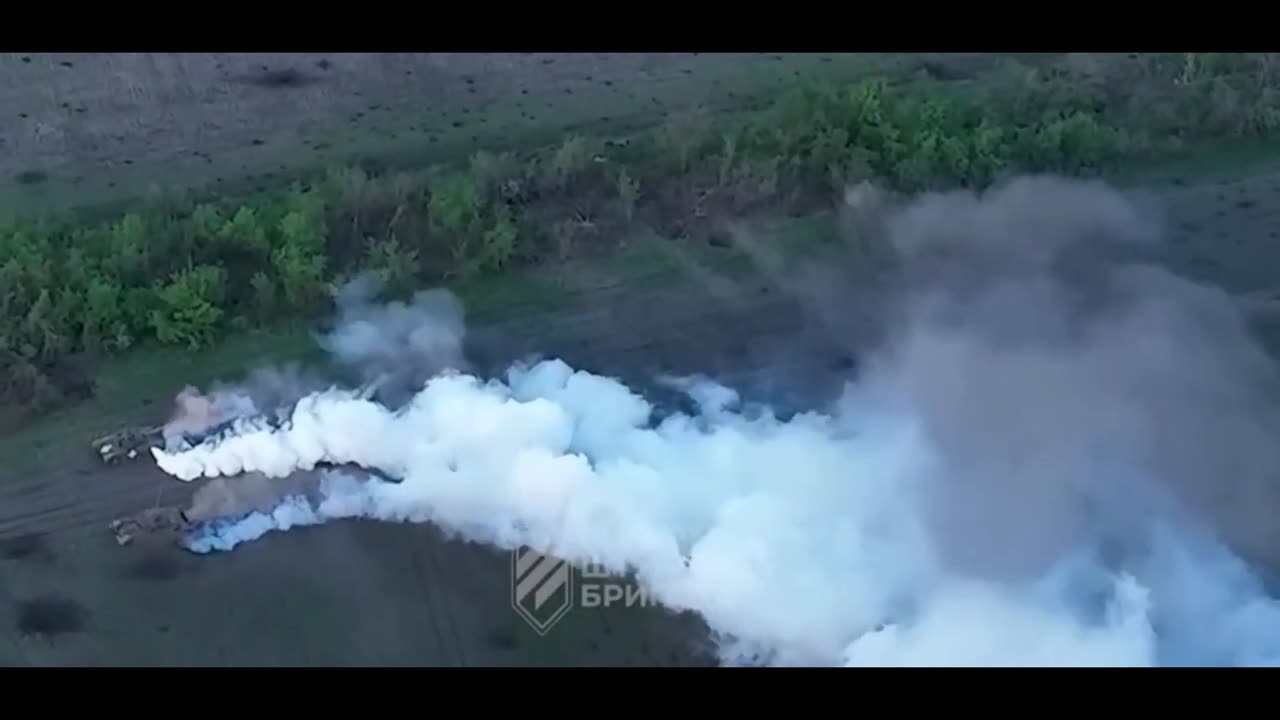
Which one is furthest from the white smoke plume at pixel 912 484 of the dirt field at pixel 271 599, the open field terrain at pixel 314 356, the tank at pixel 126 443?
the open field terrain at pixel 314 356

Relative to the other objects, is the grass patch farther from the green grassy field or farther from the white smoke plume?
the white smoke plume

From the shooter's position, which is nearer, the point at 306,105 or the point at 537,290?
the point at 537,290

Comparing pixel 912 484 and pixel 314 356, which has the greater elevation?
pixel 314 356

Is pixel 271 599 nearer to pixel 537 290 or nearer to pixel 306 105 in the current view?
pixel 537 290

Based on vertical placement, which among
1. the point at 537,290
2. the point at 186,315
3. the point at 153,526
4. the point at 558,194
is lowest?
the point at 153,526

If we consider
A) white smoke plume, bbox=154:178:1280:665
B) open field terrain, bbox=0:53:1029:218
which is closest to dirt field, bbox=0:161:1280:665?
white smoke plume, bbox=154:178:1280:665

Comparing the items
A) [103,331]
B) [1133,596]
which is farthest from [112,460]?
[1133,596]

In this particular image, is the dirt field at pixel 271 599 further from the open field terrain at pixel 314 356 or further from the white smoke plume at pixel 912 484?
the white smoke plume at pixel 912 484

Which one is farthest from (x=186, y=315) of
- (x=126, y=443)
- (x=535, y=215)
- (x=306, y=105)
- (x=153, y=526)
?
(x=306, y=105)
